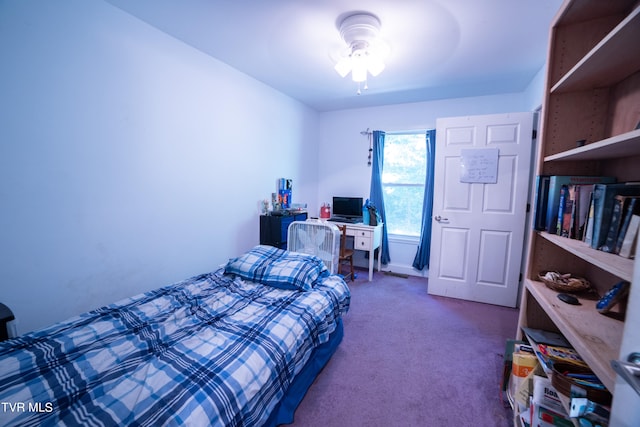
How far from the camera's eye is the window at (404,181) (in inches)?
145

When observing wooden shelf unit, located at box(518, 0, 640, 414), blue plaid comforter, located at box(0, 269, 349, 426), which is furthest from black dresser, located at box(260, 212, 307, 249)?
wooden shelf unit, located at box(518, 0, 640, 414)

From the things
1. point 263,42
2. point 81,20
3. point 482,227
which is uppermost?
point 263,42

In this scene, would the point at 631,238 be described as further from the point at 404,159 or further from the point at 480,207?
the point at 404,159

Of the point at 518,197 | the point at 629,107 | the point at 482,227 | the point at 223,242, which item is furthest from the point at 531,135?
the point at 223,242

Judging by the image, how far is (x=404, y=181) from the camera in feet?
12.4

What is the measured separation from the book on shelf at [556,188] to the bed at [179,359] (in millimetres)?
1370

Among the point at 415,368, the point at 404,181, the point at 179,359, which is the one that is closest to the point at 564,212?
the point at 415,368

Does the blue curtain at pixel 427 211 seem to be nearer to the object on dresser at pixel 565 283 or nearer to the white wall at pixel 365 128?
the white wall at pixel 365 128

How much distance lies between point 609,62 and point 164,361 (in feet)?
7.49

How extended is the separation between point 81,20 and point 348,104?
2909 mm

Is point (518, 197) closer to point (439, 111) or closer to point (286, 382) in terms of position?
point (439, 111)

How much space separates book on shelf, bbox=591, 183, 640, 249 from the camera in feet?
3.18

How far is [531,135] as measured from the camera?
8.50 ft

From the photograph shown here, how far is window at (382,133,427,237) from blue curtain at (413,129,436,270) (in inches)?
6.6
